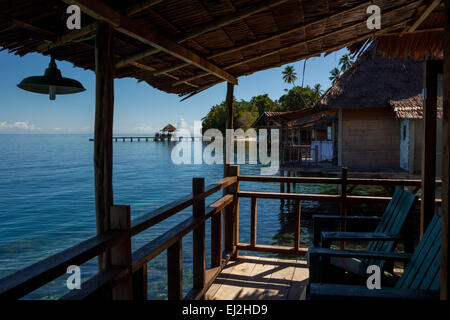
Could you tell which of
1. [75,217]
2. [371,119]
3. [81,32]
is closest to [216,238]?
[81,32]

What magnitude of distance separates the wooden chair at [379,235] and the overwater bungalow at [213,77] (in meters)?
Result: 0.03

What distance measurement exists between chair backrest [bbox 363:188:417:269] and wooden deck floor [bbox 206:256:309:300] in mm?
782

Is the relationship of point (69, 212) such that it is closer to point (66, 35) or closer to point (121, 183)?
point (121, 183)

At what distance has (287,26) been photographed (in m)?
3.23

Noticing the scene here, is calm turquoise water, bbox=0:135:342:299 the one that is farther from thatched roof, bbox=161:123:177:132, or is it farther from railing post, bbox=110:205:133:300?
thatched roof, bbox=161:123:177:132

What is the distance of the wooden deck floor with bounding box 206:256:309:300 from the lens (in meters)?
3.32

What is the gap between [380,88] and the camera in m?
13.7

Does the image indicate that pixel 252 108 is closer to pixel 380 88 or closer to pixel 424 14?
pixel 380 88

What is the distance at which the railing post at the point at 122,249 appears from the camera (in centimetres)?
183

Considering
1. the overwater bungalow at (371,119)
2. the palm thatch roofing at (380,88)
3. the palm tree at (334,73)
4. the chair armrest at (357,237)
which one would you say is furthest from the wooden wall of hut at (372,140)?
the palm tree at (334,73)

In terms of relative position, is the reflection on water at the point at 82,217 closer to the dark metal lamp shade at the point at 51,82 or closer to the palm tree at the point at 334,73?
the dark metal lamp shade at the point at 51,82

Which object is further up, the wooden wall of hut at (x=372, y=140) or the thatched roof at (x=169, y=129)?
the thatched roof at (x=169, y=129)

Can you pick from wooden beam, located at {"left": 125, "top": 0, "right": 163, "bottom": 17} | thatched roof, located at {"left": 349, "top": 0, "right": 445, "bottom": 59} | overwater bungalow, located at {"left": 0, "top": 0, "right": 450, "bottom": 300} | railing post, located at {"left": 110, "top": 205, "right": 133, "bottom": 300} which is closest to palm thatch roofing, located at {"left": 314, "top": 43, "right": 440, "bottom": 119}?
thatched roof, located at {"left": 349, "top": 0, "right": 445, "bottom": 59}
